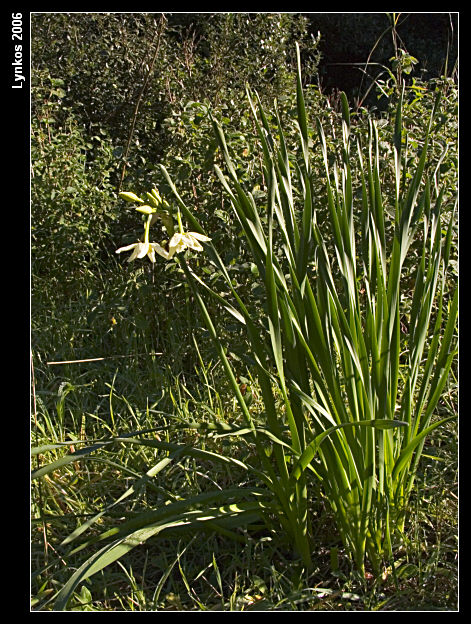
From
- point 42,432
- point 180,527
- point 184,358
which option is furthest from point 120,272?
point 180,527

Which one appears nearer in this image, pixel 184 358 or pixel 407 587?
pixel 407 587

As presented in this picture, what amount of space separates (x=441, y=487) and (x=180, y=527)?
0.81 meters

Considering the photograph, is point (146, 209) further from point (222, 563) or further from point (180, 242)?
point (222, 563)

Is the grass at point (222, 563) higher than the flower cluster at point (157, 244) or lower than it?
lower

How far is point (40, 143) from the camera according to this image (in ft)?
11.5

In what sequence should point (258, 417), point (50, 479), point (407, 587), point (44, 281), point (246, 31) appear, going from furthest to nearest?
point (246, 31)
point (44, 281)
point (258, 417)
point (50, 479)
point (407, 587)

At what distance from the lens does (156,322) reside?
9.93ft

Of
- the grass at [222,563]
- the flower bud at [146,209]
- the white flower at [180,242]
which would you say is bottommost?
the grass at [222,563]

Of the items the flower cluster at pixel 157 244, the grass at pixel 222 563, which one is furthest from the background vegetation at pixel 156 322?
the flower cluster at pixel 157 244

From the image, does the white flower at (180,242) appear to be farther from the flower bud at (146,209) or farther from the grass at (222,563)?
Answer: the grass at (222,563)

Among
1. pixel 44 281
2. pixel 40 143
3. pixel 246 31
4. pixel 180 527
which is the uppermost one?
pixel 246 31

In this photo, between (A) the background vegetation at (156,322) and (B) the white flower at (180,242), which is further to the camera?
(A) the background vegetation at (156,322)

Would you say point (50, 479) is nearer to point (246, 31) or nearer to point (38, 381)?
point (38, 381)

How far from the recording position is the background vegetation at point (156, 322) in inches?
67.6
